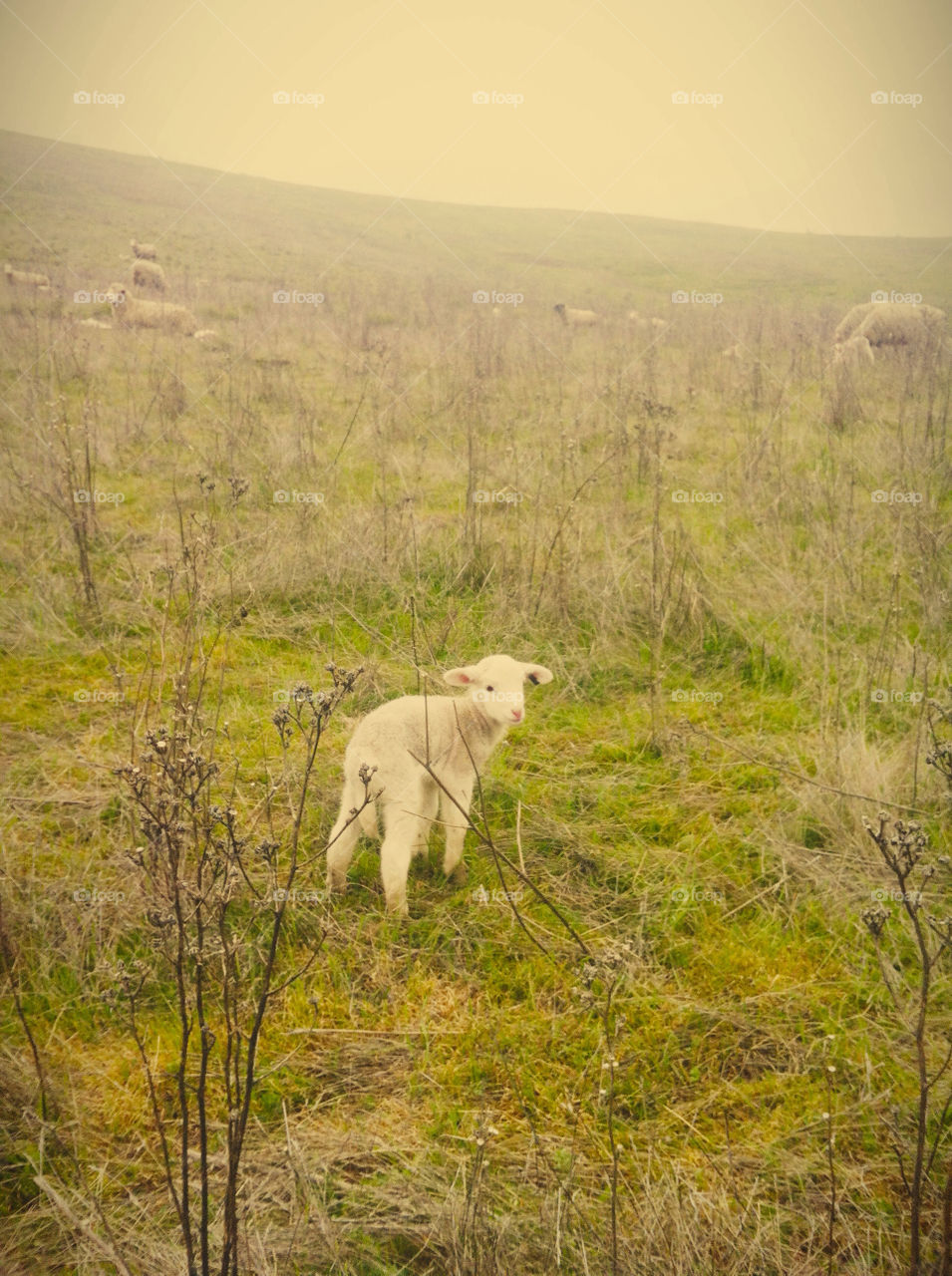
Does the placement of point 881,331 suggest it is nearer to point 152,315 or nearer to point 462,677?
point 152,315

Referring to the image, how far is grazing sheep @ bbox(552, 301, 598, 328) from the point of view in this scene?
16.7m

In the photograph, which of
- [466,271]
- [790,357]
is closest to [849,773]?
[790,357]

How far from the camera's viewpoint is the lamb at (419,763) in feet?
9.58

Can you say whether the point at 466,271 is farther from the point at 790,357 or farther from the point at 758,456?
the point at 758,456

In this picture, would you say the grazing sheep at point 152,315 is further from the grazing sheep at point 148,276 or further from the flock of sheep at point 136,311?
the grazing sheep at point 148,276

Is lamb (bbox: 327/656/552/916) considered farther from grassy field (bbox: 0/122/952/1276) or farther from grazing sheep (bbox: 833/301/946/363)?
grazing sheep (bbox: 833/301/946/363)

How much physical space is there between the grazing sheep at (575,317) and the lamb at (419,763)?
1493 centimetres

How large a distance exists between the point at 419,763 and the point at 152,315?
42.9ft

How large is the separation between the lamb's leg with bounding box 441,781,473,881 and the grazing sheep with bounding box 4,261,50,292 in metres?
14.9

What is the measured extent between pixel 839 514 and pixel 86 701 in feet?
18.8

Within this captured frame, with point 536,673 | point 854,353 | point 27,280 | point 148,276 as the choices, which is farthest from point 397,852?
point 148,276

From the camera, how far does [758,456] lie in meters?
7.16

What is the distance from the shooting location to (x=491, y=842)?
249 centimetres

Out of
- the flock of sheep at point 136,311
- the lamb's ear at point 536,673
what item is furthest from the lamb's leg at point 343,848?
the flock of sheep at point 136,311
